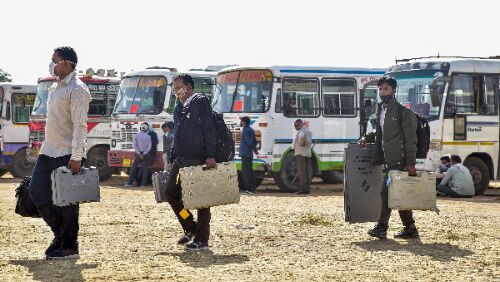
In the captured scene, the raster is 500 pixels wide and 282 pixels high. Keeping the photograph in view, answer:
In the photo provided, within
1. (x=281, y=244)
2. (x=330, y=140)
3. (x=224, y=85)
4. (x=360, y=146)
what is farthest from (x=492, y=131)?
(x=281, y=244)

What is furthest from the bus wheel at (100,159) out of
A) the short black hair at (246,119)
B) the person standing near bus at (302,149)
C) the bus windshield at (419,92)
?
the bus windshield at (419,92)

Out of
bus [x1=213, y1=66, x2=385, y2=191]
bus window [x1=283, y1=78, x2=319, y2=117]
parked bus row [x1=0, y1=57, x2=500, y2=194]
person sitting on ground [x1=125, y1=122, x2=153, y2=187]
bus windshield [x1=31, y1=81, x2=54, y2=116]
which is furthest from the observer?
bus windshield [x1=31, y1=81, x2=54, y2=116]

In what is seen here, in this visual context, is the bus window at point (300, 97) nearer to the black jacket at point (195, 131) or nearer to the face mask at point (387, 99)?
the face mask at point (387, 99)

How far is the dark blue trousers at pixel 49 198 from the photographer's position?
975cm

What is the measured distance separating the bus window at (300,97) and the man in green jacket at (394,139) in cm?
1119

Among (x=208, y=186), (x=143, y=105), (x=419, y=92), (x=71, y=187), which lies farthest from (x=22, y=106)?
(x=71, y=187)

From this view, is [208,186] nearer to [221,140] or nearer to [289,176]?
[221,140]

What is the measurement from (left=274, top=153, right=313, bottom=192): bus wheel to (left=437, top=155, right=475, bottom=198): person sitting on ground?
10.6ft

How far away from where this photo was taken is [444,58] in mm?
22344

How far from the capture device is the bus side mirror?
70.2 ft

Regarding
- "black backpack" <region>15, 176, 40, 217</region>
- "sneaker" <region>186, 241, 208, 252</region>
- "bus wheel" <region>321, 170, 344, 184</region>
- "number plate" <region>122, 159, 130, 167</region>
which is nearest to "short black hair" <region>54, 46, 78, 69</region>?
"black backpack" <region>15, 176, 40, 217</region>

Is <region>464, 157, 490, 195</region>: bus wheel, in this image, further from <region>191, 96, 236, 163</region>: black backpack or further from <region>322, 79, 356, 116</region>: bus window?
<region>191, 96, 236, 163</region>: black backpack

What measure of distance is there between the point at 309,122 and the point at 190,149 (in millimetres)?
12943

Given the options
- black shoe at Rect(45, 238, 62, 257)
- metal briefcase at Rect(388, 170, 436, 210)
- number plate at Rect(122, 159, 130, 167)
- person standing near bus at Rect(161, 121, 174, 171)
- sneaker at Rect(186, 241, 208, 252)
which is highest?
person standing near bus at Rect(161, 121, 174, 171)
